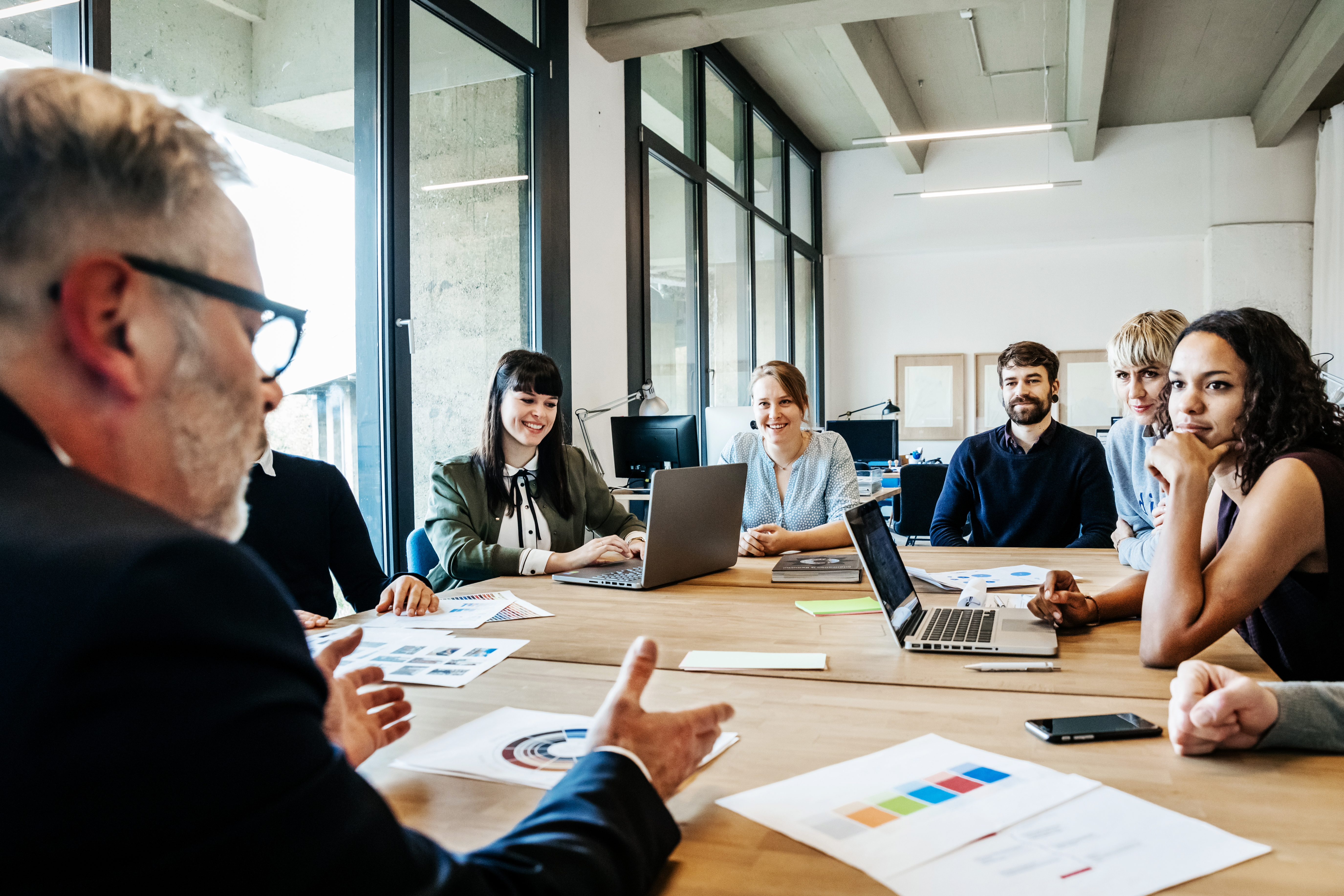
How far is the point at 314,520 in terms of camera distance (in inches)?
95.2

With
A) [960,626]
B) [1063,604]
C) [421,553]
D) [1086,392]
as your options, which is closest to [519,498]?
[421,553]

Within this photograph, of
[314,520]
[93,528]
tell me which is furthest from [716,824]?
[314,520]

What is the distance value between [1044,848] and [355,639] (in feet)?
2.78

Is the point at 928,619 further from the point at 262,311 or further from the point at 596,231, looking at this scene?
the point at 596,231

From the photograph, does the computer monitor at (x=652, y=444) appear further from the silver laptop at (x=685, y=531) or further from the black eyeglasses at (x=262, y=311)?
the black eyeglasses at (x=262, y=311)

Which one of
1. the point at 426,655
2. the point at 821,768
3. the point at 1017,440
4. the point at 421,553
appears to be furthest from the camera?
the point at 1017,440

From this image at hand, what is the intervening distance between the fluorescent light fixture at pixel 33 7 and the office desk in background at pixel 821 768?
6.94ft

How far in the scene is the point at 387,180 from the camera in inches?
140

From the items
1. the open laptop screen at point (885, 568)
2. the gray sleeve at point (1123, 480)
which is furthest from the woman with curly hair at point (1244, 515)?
the gray sleeve at point (1123, 480)

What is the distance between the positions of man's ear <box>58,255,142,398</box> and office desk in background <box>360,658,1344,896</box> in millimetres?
555

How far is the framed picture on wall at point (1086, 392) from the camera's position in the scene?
859cm

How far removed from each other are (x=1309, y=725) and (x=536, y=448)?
2.23 m

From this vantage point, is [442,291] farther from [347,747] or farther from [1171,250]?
[1171,250]

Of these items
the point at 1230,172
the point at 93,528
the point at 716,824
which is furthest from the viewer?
the point at 1230,172
